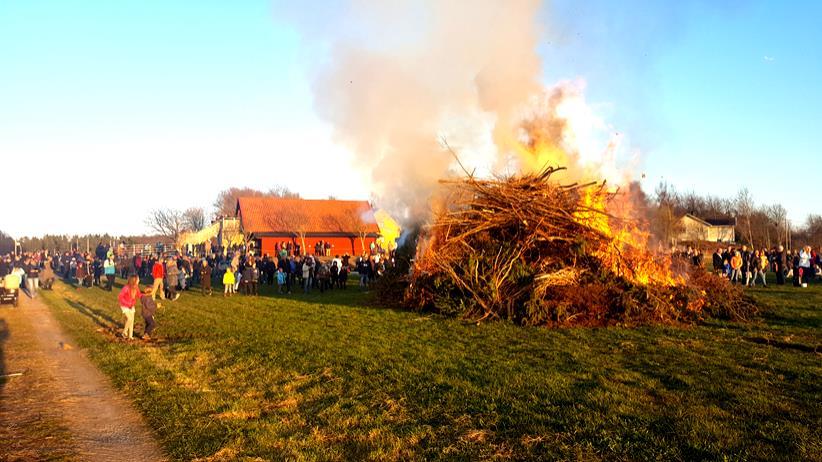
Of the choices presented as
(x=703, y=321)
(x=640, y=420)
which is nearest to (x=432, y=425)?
(x=640, y=420)

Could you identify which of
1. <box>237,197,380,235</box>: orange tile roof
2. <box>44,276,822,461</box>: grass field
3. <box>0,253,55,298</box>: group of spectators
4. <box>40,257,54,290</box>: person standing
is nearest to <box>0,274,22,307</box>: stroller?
<box>0,253,55,298</box>: group of spectators

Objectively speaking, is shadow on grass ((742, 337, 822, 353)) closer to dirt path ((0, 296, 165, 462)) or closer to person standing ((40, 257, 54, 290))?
dirt path ((0, 296, 165, 462))

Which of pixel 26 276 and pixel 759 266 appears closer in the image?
pixel 759 266

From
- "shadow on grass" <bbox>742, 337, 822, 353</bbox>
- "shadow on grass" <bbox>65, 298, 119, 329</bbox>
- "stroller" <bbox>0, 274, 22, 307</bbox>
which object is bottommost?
"shadow on grass" <bbox>65, 298, 119, 329</bbox>

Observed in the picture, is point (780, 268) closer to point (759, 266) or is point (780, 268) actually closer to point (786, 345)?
point (759, 266)

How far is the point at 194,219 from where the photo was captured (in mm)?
81188

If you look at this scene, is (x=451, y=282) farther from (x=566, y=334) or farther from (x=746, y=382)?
(x=746, y=382)

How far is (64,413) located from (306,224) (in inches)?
1669

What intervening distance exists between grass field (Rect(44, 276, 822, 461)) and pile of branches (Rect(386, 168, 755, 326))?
0.77 m

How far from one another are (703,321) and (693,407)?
7.15m

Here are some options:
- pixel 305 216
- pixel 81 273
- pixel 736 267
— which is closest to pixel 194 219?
pixel 305 216

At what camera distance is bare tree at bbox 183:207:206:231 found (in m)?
78.5

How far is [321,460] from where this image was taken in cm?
534

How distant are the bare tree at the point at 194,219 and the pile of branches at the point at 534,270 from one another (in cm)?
6801
